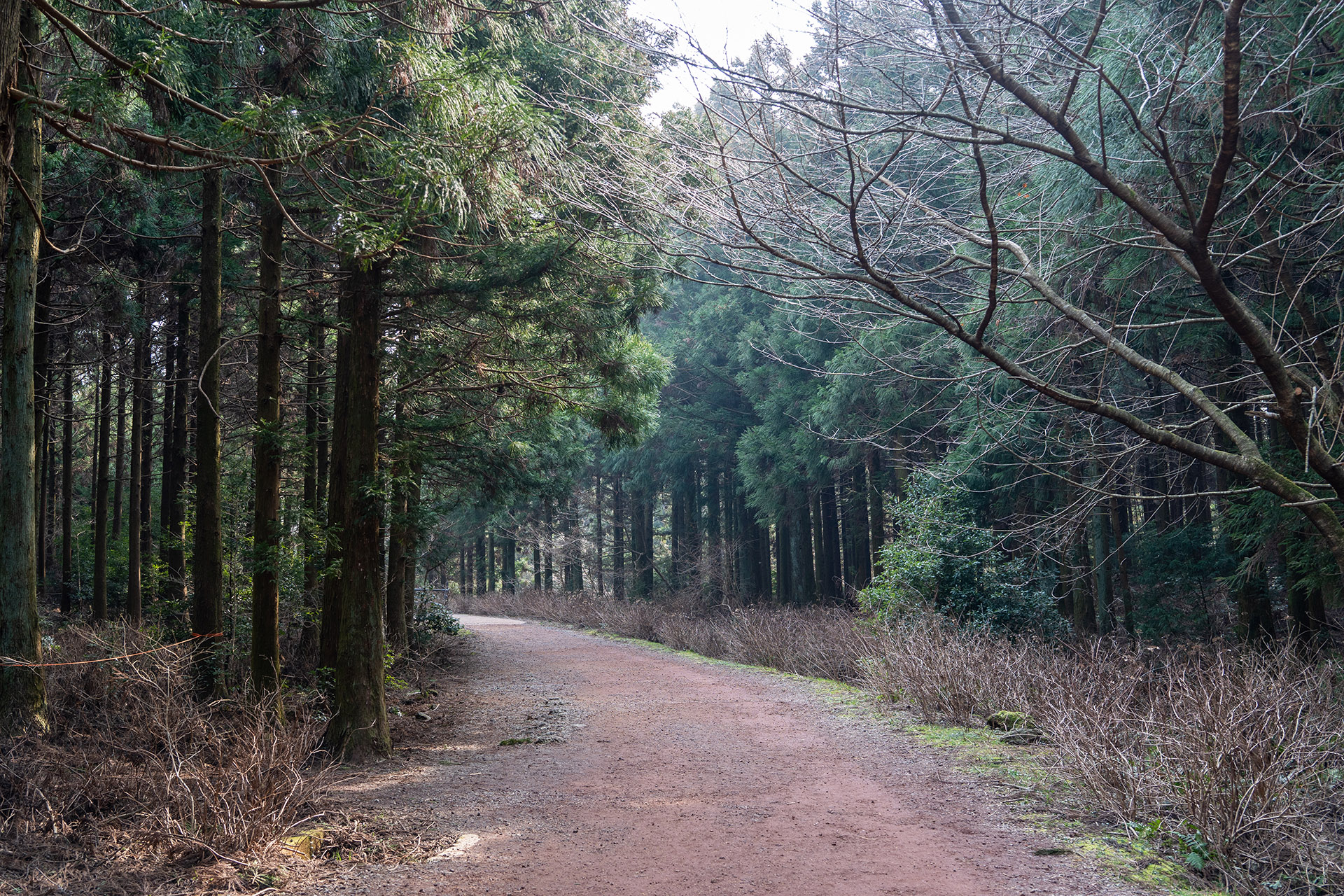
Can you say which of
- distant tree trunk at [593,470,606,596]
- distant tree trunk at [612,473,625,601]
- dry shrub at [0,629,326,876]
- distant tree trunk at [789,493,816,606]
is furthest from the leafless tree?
distant tree trunk at [593,470,606,596]

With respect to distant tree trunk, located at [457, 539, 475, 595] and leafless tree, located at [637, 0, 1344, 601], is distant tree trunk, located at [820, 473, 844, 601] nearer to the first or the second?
leafless tree, located at [637, 0, 1344, 601]

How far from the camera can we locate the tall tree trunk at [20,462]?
6.33 metres

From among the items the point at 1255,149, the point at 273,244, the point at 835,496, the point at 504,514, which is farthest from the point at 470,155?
the point at 504,514

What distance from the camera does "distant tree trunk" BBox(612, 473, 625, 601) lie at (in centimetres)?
3462

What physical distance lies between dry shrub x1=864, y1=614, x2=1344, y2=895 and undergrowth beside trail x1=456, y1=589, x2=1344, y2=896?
0.01 m

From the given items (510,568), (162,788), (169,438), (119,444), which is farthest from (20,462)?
(510,568)

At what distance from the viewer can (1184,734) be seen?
16.7ft

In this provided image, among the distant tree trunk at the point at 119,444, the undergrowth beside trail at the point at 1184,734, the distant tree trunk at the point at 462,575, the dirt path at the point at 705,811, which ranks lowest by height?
the distant tree trunk at the point at 462,575

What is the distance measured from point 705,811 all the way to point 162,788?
138 inches

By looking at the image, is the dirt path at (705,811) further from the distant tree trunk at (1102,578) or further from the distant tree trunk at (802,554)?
the distant tree trunk at (802,554)

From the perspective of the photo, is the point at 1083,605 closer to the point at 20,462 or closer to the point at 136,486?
the point at 20,462

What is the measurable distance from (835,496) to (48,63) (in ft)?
72.5

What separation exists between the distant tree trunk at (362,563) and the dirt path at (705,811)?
2.95 feet

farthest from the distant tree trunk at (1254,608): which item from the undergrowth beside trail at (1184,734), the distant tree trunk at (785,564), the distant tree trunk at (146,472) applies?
the distant tree trunk at (146,472)
